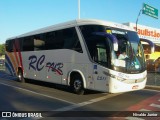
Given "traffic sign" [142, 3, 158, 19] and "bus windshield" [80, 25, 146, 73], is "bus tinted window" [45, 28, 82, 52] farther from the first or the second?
"traffic sign" [142, 3, 158, 19]

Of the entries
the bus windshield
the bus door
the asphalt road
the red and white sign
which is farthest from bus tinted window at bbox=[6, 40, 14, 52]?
the red and white sign

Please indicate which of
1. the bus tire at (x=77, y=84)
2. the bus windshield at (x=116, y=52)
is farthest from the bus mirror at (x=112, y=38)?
the bus tire at (x=77, y=84)

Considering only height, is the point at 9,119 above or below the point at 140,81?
below

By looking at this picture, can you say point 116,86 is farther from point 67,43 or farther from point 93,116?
point 67,43

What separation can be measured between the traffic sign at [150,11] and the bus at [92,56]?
16216 millimetres

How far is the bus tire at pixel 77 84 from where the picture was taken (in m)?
12.8

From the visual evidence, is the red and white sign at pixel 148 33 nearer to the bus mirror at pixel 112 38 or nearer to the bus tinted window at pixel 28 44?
the bus tinted window at pixel 28 44

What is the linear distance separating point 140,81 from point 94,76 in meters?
1.98

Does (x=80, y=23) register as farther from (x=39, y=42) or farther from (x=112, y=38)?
(x=39, y=42)

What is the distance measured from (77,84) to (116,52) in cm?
274

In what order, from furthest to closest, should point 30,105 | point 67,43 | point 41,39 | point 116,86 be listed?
point 41,39, point 67,43, point 116,86, point 30,105

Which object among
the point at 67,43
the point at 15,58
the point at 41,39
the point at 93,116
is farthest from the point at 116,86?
the point at 15,58

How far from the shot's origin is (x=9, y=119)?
8.15 meters

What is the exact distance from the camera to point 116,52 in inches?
442
